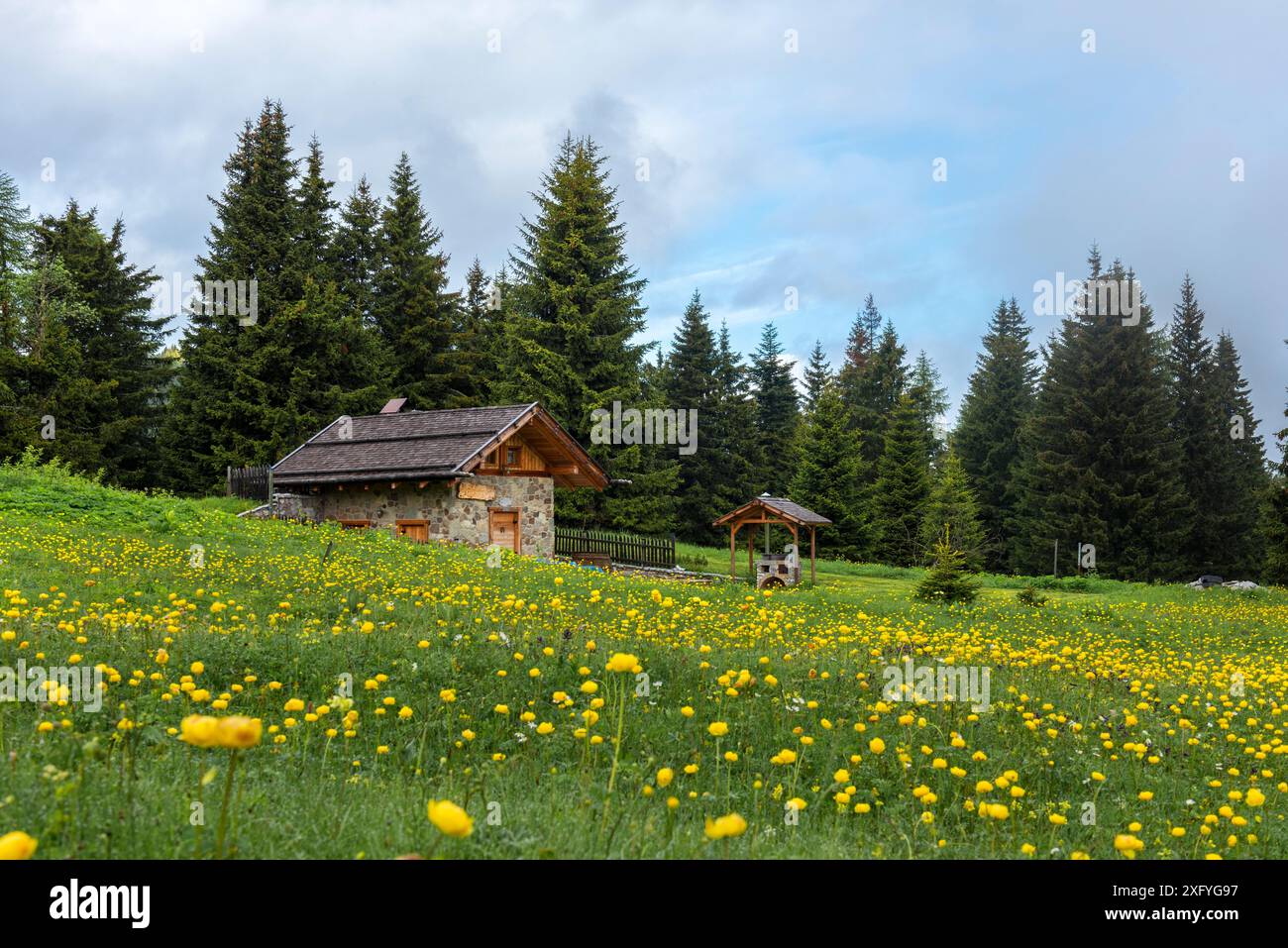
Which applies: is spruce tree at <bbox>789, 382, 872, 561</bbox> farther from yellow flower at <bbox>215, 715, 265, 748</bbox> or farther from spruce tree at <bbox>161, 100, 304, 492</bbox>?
yellow flower at <bbox>215, 715, 265, 748</bbox>

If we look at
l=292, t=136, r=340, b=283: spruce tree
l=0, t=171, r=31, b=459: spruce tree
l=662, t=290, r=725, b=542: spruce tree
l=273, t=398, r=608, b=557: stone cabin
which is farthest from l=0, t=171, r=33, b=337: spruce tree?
l=662, t=290, r=725, b=542: spruce tree

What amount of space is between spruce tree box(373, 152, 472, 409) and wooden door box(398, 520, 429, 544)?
19354mm

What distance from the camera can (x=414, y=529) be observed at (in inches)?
938

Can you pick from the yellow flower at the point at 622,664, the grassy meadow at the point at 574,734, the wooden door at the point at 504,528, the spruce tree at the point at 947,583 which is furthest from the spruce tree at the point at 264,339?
the yellow flower at the point at 622,664

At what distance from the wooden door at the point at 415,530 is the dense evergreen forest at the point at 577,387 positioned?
601 inches

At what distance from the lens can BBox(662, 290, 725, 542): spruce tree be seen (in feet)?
160

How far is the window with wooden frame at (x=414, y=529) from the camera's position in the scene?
77.3 feet

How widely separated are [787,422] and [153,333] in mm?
36735

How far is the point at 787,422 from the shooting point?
180ft

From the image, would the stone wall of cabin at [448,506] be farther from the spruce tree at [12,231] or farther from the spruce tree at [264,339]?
the spruce tree at [12,231]
